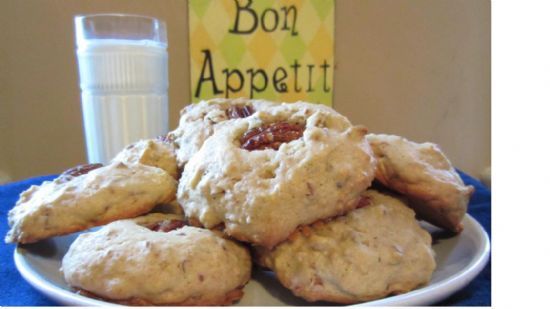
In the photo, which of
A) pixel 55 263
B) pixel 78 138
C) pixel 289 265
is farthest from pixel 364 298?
pixel 78 138

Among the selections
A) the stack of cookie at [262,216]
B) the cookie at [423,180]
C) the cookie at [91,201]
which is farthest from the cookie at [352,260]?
the cookie at [91,201]

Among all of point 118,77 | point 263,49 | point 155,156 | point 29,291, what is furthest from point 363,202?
point 263,49

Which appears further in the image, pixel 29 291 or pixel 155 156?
pixel 155 156

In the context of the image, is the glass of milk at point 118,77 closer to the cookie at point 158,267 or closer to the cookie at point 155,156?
the cookie at point 155,156

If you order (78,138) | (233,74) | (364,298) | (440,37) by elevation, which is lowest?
(364,298)

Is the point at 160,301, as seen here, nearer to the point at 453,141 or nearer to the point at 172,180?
the point at 172,180

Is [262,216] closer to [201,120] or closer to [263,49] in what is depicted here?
[201,120]

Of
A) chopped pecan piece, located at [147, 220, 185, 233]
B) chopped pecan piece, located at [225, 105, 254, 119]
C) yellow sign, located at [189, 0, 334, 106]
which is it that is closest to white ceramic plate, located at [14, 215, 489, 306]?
chopped pecan piece, located at [147, 220, 185, 233]
